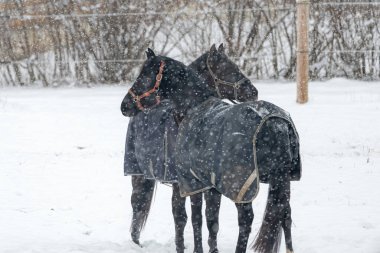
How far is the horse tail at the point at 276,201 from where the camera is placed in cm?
452

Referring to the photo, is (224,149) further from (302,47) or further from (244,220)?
(302,47)

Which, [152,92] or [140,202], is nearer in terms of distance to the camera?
[152,92]

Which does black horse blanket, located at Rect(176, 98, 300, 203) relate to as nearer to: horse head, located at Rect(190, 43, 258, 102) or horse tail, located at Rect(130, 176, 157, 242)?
horse head, located at Rect(190, 43, 258, 102)

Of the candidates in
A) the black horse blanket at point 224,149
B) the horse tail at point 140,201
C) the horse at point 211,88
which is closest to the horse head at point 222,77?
the horse at point 211,88

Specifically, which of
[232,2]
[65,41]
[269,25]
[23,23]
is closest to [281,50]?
[269,25]

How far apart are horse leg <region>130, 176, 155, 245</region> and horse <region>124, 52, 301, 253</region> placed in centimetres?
104

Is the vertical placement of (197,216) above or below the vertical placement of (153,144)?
below

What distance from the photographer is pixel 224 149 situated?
4.49 m

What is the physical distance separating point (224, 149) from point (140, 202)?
1732 mm

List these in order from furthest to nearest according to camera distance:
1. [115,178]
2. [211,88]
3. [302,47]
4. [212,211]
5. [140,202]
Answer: [302,47], [115,178], [140,202], [211,88], [212,211]

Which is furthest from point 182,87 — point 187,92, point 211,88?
point 211,88

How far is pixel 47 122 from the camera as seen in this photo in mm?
11133

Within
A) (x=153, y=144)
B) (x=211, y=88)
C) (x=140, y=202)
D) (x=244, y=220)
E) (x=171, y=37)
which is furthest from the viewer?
(x=171, y=37)

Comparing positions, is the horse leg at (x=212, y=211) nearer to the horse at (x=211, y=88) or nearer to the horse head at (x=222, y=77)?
the horse at (x=211, y=88)
